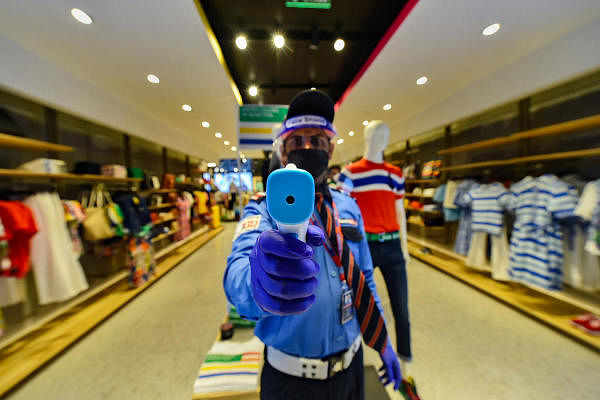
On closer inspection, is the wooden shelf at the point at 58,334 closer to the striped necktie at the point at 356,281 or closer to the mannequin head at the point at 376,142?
the striped necktie at the point at 356,281

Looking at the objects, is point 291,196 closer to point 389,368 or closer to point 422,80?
point 389,368

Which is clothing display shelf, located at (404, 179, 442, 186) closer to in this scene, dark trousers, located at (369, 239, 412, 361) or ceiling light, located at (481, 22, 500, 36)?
ceiling light, located at (481, 22, 500, 36)

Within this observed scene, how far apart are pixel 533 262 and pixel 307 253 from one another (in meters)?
3.26

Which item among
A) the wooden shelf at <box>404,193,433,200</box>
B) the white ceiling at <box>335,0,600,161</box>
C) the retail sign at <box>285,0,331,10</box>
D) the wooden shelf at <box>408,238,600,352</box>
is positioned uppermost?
A: the retail sign at <box>285,0,331,10</box>

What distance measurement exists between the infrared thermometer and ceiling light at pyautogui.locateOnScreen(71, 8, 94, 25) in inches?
110

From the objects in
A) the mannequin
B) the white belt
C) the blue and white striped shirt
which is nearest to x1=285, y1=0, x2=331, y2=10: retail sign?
the mannequin

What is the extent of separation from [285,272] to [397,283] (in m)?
1.30

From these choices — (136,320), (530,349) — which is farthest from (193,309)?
(530,349)

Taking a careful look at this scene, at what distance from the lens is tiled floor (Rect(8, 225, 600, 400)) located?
1.47 metres

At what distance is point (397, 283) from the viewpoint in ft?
4.63

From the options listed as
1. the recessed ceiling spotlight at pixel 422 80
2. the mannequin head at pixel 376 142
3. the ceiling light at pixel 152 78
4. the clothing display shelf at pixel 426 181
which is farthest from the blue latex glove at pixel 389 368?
the clothing display shelf at pixel 426 181

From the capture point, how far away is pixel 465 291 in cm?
274

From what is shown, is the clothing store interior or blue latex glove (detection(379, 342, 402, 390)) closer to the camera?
the clothing store interior

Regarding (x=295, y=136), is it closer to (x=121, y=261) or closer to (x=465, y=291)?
(x=465, y=291)
